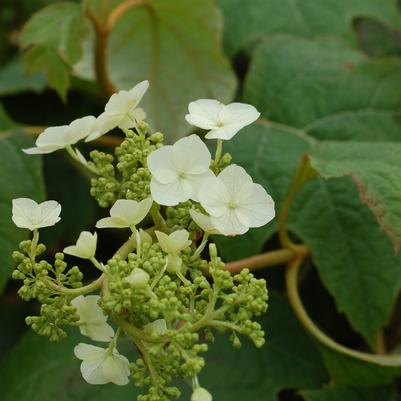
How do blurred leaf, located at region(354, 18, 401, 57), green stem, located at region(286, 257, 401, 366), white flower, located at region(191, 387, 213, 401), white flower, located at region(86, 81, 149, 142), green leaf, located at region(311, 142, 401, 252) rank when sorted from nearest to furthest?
white flower, located at region(191, 387, 213, 401), white flower, located at region(86, 81, 149, 142), green leaf, located at region(311, 142, 401, 252), green stem, located at region(286, 257, 401, 366), blurred leaf, located at region(354, 18, 401, 57)

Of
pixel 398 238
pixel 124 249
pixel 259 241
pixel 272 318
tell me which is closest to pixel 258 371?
pixel 272 318

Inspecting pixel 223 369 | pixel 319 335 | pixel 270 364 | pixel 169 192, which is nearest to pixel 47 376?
pixel 223 369

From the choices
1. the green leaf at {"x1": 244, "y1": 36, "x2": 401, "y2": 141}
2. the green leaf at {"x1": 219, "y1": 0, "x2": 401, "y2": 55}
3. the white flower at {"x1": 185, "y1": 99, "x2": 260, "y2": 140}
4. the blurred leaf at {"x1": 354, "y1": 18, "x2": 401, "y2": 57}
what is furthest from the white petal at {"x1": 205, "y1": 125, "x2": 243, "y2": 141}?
the blurred leaf at {"x1": 354, "y1": 18, "x2": 401, "y2": 57}

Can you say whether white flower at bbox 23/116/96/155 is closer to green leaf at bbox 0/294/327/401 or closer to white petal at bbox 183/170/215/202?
white petal at bbox 183/170/215/202

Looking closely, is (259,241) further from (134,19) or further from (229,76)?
(134,19)

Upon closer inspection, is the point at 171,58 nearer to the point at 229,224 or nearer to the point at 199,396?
the point at 229,224

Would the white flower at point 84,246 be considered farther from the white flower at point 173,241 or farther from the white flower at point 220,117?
the white flower at point 220,117

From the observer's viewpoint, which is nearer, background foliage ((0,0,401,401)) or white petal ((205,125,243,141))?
white petal ((205,125,243,141))
